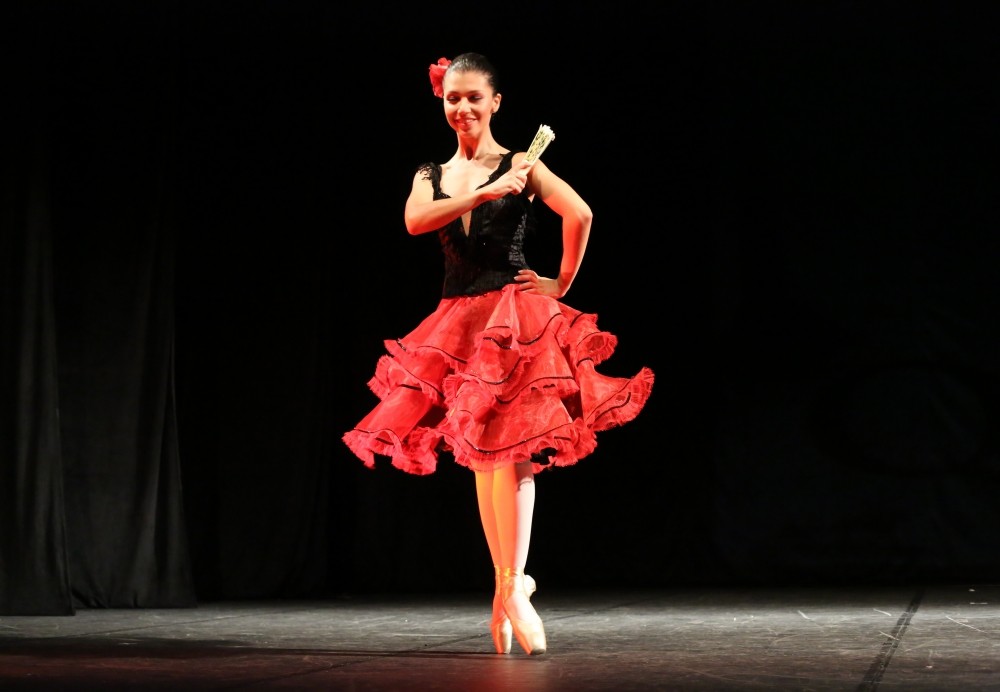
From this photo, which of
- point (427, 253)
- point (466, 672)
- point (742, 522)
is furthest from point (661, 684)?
point (427, 253)

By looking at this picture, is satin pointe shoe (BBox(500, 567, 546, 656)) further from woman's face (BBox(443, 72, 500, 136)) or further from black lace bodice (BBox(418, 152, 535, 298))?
woman's face (BBox(443, 72, 500, 136))

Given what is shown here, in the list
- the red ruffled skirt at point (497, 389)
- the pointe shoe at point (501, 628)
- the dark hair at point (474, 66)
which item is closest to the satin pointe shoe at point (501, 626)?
the pointe shoe at point (501, 628)

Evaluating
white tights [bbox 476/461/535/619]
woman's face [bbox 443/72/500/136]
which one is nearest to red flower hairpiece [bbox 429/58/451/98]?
woman's face [bbox 443/72/500/136]

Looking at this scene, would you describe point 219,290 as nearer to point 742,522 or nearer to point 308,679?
point 742,522

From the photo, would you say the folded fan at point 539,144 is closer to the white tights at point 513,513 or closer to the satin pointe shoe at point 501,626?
the white tights at point 513,513

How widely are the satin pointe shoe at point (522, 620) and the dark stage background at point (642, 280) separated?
2.20 m

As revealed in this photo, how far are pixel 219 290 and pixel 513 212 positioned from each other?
92.1 inches

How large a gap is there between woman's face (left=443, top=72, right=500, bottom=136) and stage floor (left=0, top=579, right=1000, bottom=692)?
119 centimetres

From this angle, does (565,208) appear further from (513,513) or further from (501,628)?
(501,628)

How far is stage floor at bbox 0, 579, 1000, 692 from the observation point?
2.26 m

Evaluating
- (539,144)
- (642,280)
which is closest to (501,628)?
(539,144)

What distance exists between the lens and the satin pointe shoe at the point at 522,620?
262 cm

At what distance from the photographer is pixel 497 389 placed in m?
2.63

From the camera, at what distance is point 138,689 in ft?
7.19
